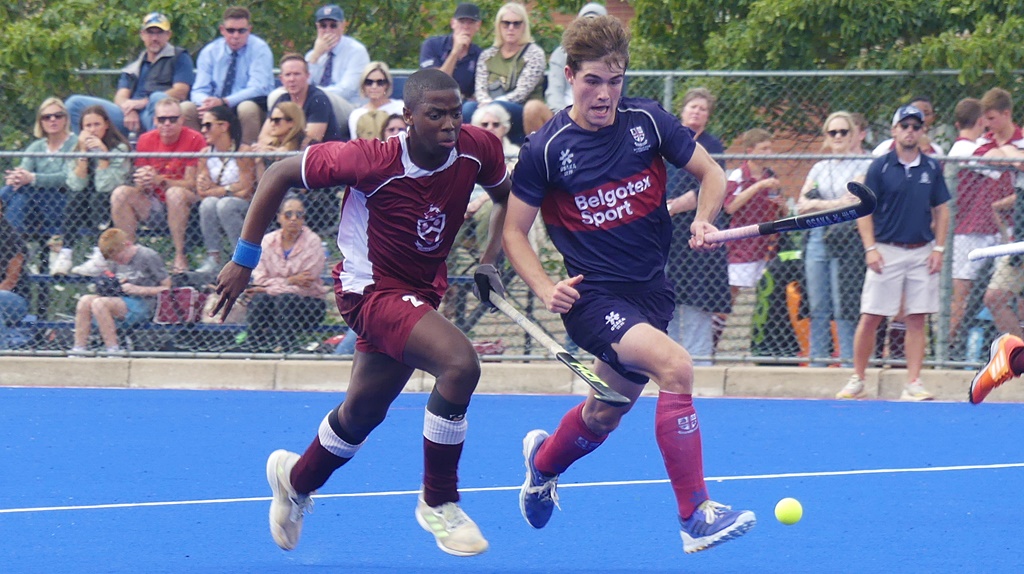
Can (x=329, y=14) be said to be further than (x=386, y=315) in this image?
Yes

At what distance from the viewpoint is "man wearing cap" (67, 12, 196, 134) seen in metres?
11.6

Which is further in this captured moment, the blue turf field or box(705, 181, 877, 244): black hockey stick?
the blue turf field

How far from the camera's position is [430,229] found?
546 centimetres

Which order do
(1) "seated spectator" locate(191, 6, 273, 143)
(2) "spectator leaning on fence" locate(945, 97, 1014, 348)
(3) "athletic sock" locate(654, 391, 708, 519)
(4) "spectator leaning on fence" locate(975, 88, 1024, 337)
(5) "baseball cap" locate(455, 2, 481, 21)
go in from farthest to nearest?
(1) "seated spectator" locate(191, 6, 273, 143) → (5) "baseball cap" locate(455, 2, 481, 21) → (2) "spectator leaning on fence" locate(945, 97, 1014, 348) → (4) "spectator leaning on fence" locate(975, 88, 1024, 337) → (3) "athletic sock" locate(654, 391, 708, 519)

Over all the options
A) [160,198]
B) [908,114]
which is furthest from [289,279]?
[908,114]

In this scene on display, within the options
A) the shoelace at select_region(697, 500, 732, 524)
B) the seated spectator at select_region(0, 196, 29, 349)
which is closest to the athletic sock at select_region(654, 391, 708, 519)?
the shoelace at select_region(697, 500, 732, 524)

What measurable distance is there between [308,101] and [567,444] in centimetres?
550

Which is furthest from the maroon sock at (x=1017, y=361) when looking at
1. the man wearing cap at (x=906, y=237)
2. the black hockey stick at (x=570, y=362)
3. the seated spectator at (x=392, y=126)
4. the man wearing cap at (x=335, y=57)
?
the man wearing cap at (x=335, y=57)

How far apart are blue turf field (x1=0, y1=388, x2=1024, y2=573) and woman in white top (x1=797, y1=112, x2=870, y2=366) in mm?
530

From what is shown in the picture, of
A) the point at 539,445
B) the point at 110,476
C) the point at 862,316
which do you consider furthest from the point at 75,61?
the point at 539,445

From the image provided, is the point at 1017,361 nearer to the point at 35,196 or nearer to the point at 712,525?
the point at 712,525

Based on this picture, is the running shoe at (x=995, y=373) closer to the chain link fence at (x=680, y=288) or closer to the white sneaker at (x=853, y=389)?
the chain link fence at (x=680, y=288)

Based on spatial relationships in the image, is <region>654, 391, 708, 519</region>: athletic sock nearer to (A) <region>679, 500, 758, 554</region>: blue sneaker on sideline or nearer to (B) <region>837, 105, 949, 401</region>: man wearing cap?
(A) <region>679, 500, 758, 554</region>: blue sneaker on sideline

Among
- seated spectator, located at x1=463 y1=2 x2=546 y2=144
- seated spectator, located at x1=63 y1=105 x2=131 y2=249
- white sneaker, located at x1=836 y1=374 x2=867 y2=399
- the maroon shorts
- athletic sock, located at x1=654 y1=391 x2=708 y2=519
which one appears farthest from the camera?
seated spectator, located at x1=463 y1=2 x2=546 y2=144
